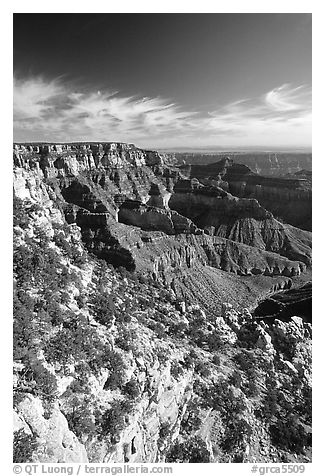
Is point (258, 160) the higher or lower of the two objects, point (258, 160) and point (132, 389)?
the higher

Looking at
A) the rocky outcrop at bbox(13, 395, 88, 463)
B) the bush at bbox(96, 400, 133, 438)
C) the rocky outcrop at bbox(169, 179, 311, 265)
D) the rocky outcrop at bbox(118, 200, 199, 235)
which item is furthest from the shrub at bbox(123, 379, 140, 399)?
the rocky outcrop at bbox(169, 179, 311, 265)

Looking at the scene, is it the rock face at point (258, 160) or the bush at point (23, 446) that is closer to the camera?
the bush at point (23, 446)

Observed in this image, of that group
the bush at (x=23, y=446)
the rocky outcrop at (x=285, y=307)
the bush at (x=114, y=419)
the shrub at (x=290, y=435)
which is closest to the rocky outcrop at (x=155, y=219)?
the rocky outcrop at (x=285, y=307)

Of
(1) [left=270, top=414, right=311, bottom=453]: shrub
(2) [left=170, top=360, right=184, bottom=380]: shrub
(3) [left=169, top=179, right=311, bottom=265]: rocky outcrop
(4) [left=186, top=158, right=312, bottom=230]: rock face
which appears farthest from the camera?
(4) [left=186, top=158, right=312, bottom=230]: rock face

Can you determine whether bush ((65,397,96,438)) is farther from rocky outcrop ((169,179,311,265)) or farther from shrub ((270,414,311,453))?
rocky outcrop ((169,179,311,265))

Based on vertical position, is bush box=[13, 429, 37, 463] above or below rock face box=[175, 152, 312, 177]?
below

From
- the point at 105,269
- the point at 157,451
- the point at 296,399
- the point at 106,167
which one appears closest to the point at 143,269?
the point at 105,269

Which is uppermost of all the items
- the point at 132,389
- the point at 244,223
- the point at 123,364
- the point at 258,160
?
the point at 258,160

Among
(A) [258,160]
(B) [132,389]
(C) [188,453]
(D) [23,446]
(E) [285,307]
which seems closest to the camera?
(D) [23,446]

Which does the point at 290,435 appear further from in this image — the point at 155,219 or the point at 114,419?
the point at 155,219

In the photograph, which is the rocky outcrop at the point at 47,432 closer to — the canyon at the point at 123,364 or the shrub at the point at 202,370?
Result: the canyon at the point at 123,364

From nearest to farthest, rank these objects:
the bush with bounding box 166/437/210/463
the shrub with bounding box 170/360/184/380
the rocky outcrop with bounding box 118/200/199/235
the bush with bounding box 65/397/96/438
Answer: the bush with bounding box 65/397/96/438
the bush with bounding box 166/437/210/463
the shrub with bounding box 170/360/184/380
the rocky outcrop with bounding box 118/200/199/235

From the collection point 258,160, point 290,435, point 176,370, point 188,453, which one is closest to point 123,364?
point 176,370
